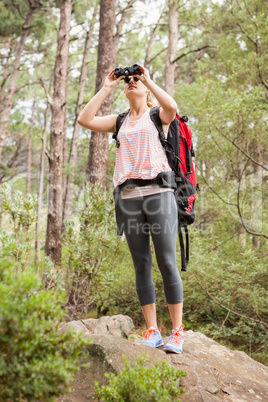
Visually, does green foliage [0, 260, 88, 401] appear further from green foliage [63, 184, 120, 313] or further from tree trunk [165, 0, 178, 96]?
tree trunk [165, 0, 178, 96]

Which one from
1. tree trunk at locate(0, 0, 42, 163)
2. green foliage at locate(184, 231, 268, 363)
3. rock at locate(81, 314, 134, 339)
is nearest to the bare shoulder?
rock at locate(81, 314, 134, 339)

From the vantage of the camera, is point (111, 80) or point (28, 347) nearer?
point (28, 347)

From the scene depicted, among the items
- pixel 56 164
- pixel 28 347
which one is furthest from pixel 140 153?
pixel 56 164

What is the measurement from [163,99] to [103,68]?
182 inches

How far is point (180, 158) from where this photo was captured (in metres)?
2.95

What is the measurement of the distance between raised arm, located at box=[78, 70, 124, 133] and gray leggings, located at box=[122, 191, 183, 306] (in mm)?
616

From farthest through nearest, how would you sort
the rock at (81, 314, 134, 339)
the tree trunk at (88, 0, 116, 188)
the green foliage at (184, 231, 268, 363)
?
the tree trunk at (88, 0, 116, 188)
the green foliage at (184, 231, 268, 363)
the rock at (81, 314, 134, 339)

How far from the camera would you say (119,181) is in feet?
9.41

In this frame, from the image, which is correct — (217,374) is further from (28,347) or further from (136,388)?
(28,347)

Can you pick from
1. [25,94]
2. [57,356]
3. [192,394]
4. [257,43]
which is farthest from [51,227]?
[25,94]

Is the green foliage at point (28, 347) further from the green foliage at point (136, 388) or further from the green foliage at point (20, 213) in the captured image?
the green foliage at point (20, 213)

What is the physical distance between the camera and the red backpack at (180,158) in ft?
9.36

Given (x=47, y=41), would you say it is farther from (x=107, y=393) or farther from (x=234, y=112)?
(x=107, y=393)

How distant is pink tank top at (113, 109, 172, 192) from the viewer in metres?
2.77
